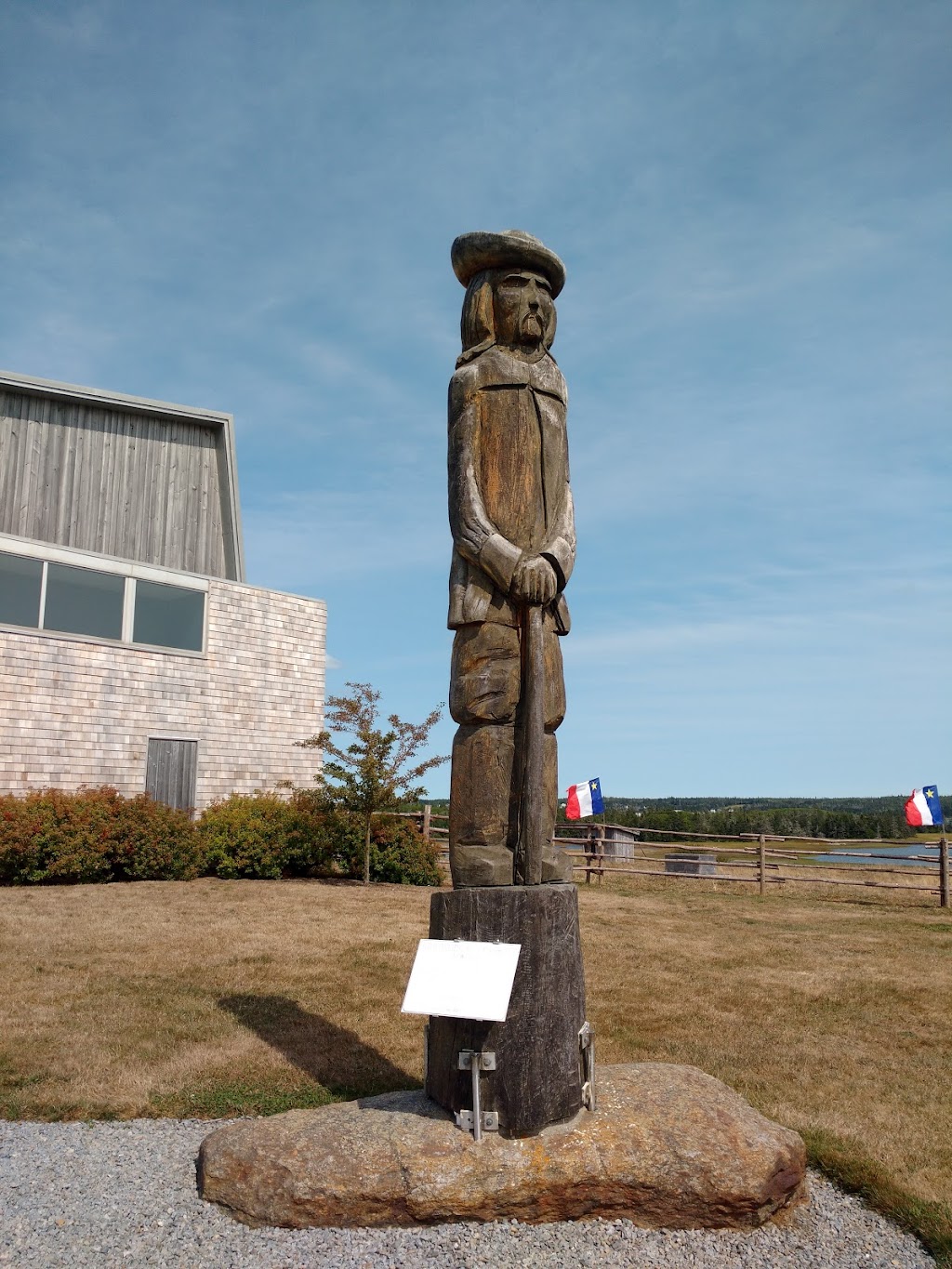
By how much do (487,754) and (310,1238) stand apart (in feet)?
7.95

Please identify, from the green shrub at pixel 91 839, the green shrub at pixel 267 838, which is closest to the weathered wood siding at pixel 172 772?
the green shrub at pixel 267 838

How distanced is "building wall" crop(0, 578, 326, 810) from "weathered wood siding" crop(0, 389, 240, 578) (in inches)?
64.3

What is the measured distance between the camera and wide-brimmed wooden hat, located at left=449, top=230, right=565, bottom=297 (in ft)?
19.2

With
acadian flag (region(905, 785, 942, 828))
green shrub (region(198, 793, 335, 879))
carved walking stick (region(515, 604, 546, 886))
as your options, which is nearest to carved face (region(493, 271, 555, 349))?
carved walking stick (region(515, 604, 546, 886))

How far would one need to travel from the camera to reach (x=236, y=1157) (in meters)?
4.59

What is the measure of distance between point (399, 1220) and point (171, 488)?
63.3 feet

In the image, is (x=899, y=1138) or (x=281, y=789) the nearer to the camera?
(x=899, y=1138)

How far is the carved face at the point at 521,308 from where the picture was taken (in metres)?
5.94

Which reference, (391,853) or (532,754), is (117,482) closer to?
(391,853)

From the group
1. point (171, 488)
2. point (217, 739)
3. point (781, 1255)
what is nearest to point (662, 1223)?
point (781, 1255)

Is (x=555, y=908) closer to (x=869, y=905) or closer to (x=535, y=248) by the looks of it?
(x=535, y=248)

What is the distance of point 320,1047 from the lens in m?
7.21

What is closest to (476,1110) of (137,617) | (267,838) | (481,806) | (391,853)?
(481,806)

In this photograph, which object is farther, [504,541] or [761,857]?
[761,857]
